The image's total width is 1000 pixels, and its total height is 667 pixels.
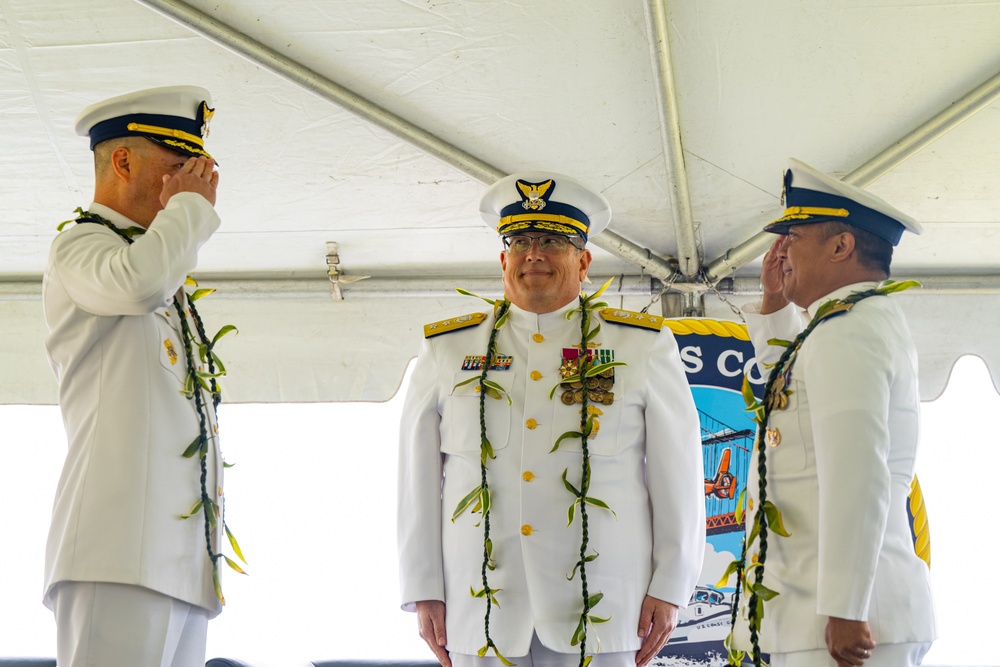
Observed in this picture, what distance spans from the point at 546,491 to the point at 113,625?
1.16 meters

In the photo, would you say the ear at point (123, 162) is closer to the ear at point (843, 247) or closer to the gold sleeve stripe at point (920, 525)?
the ear at point (843, 247)

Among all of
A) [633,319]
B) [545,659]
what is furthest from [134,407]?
[633,319]

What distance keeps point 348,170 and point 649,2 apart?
1.42m

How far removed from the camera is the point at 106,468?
209 cm

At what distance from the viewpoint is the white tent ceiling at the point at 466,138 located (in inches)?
130

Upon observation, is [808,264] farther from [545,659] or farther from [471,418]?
[545,659]

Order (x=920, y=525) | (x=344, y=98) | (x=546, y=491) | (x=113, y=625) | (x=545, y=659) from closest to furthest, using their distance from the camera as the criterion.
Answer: (x=113, y=625)
(x=545, y=659)
(x=546, y=491)
(x=344, y=98)
(x=920, y=525)

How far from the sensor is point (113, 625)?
1.99 m

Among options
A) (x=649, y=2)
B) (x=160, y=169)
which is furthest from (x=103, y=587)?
(x=649, y=2)

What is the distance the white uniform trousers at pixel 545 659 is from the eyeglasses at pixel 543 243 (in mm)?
1108

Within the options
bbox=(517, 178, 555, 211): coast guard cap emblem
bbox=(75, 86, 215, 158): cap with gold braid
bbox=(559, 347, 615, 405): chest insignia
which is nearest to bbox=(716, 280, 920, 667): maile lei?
bbox=(559, 347, 615, 405): chest insignia

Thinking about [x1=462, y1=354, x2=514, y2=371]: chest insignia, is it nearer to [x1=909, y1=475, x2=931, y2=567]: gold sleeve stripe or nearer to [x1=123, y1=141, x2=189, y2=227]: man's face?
[x1=123, y1=141, x2=189, y2=227]: man's face

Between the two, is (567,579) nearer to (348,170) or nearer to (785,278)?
(785,278)

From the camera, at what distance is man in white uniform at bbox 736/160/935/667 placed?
2.07 meters
